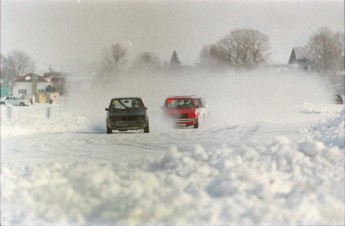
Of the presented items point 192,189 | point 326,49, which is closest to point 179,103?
point 192,189

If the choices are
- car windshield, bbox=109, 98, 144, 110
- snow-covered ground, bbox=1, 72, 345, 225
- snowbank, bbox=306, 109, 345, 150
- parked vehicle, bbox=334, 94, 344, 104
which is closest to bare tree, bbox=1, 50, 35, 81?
snow-covered ground, bbox=1, 72, 345, 225

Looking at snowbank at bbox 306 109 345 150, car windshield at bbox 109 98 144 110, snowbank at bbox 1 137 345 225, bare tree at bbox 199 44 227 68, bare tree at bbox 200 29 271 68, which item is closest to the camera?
snowbank at bbox 1 137 345 225

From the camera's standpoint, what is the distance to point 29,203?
784cm

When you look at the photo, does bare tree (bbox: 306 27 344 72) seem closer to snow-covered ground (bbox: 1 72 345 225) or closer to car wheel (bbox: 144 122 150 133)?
snow-covered ground (bbox: 1 72 345 225)

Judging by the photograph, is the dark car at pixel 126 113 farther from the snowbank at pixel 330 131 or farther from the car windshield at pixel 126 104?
the snowbank at pixel 330 131

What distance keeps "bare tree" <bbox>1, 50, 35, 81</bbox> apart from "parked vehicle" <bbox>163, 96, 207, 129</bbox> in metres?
3.25

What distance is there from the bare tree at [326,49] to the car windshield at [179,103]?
109 inches

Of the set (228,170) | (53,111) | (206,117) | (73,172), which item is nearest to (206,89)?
(206,117)

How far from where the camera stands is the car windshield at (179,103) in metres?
10.3

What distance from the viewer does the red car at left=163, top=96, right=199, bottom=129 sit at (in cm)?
1038

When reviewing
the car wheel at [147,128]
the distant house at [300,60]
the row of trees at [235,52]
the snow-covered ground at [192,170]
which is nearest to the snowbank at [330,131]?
the snow-covered ground at [192,170]

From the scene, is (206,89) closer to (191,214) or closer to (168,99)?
(168,99)

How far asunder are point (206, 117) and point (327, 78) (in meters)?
2.90

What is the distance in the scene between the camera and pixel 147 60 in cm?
1001
